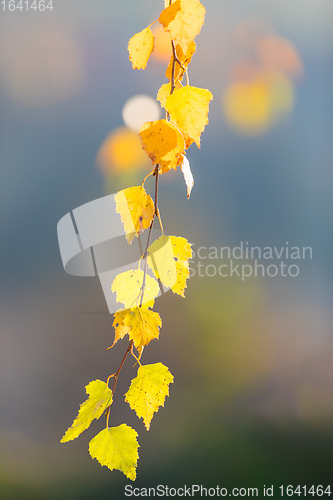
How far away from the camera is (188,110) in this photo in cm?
23

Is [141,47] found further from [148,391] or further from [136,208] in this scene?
[148,391]

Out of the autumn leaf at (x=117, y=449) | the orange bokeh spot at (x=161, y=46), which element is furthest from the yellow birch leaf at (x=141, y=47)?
the orange bokeh spot at (x=161, y=46)

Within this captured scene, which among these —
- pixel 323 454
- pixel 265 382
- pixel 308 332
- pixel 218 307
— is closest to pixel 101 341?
pixel 218 307

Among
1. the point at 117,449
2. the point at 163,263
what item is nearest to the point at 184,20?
the point at 163,263

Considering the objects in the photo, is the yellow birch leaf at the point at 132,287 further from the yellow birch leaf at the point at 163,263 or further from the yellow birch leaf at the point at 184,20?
the yellow birch leaf at the point at 184,20

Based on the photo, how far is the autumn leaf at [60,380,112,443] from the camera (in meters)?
0.24

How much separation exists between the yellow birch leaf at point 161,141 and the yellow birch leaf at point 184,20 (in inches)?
1.6

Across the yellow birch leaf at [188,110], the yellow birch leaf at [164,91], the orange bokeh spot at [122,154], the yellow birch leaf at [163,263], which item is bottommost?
the yellow birch leaf at [163,263]

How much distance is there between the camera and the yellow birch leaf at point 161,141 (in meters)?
0.22

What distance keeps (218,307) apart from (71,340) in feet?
1.70

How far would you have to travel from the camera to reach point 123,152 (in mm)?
1334

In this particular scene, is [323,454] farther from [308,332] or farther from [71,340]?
[71,340]

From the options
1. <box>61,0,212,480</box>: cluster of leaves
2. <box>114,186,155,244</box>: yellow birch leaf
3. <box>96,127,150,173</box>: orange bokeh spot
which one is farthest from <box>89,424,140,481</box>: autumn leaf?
<box>96,127,150,173</box>: orange bokeh spot

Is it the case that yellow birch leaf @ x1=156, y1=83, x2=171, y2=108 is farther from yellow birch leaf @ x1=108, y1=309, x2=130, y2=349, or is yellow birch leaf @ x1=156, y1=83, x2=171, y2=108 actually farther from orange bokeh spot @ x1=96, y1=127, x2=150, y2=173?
orange bokeh spot @ x1=96, y1=127, x2=150, y2=173
